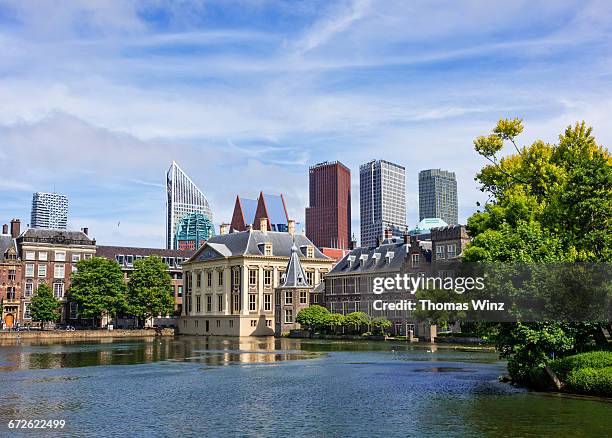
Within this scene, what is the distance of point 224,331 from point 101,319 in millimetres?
31091

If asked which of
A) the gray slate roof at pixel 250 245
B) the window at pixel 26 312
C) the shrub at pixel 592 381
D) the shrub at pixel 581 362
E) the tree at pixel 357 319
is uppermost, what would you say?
the gray slate roof at pixel 250 245

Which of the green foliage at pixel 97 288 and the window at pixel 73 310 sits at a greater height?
the green foliage at pixel 97 288

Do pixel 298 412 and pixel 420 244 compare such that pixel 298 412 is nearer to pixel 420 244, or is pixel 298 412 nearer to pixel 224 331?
pixel 420 244

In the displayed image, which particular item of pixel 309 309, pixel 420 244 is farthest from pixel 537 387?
pixel 309 309

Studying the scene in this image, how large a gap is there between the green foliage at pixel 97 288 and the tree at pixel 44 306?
13.6 feet

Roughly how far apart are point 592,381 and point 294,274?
3571 inches

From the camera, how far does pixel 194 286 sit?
140 m

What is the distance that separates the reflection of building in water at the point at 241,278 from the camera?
422ft

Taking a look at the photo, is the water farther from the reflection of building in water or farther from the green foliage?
the green foliage

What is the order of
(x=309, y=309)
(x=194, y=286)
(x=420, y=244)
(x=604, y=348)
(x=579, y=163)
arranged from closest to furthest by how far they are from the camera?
(x=604, y=348), (x=579, y=163), (x=420, y=244), (x=309, y=309), (x=194, y=286)

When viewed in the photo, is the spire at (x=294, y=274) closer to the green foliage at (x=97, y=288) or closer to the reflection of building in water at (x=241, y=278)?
the reflection of building in water at (x=241, y=278)

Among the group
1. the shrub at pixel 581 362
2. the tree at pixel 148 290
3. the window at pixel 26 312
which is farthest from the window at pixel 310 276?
the shrub at pixel 581 362

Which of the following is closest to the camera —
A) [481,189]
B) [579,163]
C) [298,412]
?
[298,412]

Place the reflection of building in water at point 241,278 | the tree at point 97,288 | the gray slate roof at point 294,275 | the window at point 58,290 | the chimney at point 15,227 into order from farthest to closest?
the chimney at point 15,227 → the window at point 58,290 → the tree at point 97,288 → the reflection of building in water at point 241,278 → the gray slate roof at point 294,275
